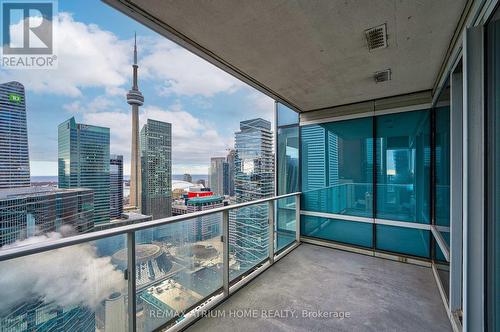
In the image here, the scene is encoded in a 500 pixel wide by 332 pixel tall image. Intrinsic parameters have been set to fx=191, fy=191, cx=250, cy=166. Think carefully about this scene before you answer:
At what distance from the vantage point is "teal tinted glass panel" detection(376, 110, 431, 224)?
2.98 metres

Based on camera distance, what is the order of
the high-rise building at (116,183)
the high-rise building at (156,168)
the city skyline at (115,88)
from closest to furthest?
the city skyline at (115,88) < the high-rise building at (116,183) < the high-rise building at (156,168)

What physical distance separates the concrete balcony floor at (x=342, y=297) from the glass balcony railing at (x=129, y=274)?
27 cm

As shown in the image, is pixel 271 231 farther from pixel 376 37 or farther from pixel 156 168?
pixel 156 168

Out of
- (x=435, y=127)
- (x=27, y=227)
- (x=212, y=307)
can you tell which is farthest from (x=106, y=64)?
(x=435, y=127)

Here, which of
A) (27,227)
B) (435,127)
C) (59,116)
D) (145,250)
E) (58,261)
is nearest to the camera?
(58,261)

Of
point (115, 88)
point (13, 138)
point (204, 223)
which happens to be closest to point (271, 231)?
point (204, 223)

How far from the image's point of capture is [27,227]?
128cm

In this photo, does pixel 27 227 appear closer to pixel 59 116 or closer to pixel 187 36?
pixel 187 36

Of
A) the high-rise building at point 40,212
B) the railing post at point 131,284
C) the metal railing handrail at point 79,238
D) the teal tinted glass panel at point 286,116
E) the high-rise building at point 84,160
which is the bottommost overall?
the railing post at point 131,284

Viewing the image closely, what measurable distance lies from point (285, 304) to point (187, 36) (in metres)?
2.90

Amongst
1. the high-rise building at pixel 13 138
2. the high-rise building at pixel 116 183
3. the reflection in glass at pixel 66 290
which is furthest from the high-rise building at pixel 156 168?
the reflection in glass at pixel 66 290

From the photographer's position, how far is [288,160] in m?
4.33

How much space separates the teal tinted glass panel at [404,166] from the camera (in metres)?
2.98

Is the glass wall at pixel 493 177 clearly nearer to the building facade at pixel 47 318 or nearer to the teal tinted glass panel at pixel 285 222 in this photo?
the building facade at pixel 47 318
